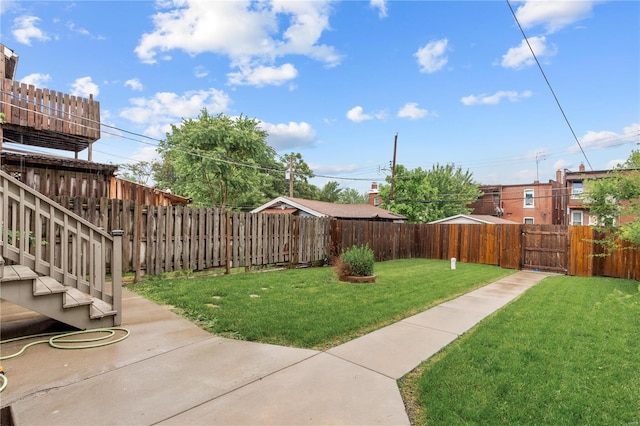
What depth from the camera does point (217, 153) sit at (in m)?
20.0

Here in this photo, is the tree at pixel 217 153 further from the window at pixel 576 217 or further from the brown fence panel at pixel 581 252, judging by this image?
the window at pixel 576 217

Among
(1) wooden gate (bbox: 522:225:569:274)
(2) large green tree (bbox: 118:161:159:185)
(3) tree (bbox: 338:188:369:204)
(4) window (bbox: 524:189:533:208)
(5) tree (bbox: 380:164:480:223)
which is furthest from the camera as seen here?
(3) tree (bbox: 338:188:369:204)

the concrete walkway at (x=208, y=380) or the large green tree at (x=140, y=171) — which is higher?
the large green tree at (x=140, y=171)

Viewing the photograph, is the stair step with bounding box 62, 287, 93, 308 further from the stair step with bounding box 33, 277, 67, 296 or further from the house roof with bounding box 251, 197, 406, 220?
the house roof with bounding box 251, 197, 406, 220

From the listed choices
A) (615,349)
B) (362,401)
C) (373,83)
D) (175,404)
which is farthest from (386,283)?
(373,83)

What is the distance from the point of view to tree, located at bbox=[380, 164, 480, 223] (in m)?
25.2

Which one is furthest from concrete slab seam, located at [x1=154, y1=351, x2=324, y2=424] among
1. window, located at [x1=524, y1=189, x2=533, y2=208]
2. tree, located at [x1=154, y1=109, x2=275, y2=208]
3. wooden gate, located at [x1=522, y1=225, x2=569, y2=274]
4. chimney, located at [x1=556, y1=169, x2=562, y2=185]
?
chimney, located at [x1=556, y1=169, x2=562, y2=185]

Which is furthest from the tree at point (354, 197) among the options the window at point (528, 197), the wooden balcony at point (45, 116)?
the wooden balcony at point (45, 116)

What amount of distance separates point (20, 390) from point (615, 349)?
18.7ft

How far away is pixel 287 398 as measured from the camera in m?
2.30

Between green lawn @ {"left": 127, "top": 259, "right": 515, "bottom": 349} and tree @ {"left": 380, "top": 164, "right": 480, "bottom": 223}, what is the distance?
16170mm

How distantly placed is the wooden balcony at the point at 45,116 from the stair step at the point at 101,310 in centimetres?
614

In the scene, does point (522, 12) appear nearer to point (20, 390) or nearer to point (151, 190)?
point (20, 390)

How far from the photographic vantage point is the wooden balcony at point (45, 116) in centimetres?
755
